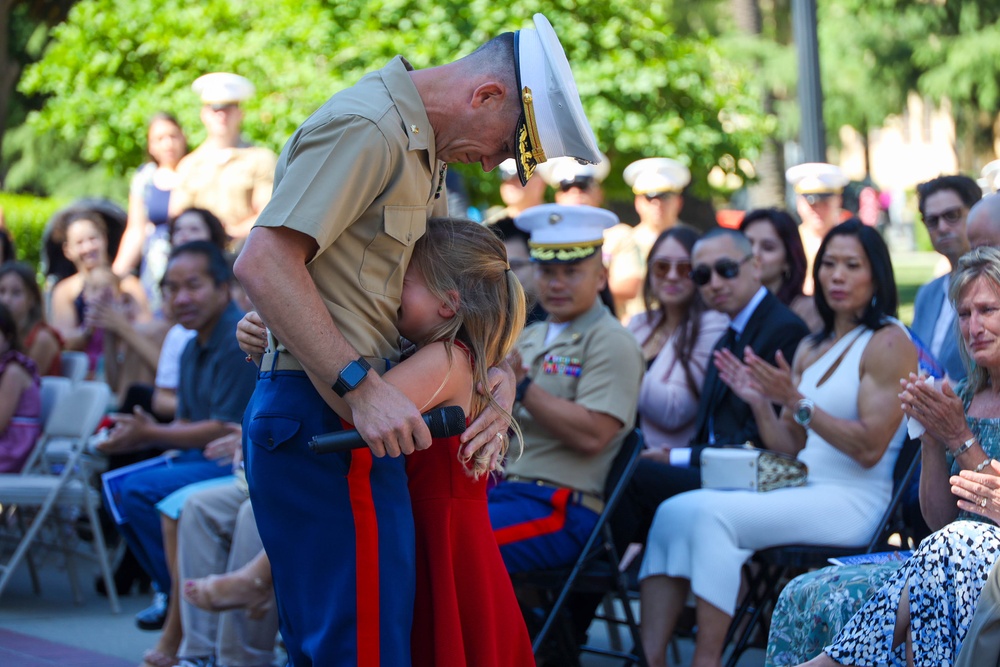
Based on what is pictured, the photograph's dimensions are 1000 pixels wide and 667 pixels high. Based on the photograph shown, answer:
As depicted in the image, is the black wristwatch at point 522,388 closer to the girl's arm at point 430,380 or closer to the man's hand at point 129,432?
the girl's arm at point 430,380

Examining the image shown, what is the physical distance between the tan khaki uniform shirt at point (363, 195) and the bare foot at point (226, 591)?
4.65 feet

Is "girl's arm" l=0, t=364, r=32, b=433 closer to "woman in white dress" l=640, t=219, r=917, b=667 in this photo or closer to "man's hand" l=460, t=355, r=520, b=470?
"woman in white dress" l=640, t=219, r=917, b=667

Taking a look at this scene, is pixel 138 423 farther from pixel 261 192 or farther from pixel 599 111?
pixel 599 111

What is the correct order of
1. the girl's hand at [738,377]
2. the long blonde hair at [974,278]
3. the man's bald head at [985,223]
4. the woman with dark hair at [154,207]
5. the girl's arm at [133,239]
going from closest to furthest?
the long blonde hair at [974,278]
the man's bald head at [985,223]
the girl's hand at [738,377]
the woman with dark hair at [154,207]
the girl's arm at [133,239]

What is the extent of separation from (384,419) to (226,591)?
63.9 inches

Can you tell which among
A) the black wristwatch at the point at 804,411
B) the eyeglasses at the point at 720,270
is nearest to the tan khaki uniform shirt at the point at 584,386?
the black wristwatch at the point at 804,411

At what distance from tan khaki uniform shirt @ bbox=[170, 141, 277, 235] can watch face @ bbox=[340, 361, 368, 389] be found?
18.6 ft

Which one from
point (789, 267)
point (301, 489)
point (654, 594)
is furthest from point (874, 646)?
point (789, 267)

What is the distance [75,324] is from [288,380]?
5994 millimetres

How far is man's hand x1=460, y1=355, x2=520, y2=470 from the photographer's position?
3.13 m

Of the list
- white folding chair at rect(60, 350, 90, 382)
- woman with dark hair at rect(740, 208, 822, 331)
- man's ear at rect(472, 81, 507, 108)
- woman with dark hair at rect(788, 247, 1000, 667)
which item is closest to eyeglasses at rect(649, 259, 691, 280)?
woman with dark hair at rect(740, 208, 822, 331)

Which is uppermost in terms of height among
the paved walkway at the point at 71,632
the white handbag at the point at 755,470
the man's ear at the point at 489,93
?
the man's ear at the point at 489,93

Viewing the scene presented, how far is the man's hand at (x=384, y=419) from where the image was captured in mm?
2793

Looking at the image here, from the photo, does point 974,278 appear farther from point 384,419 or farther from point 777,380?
point 384,419
